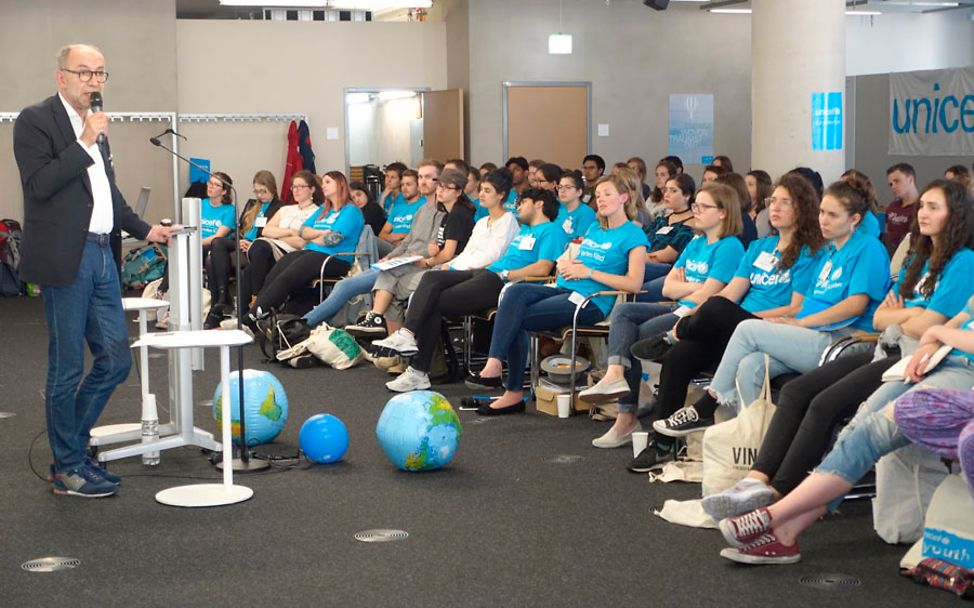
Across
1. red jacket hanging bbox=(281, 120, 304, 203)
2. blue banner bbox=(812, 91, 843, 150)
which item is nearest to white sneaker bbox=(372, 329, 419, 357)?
blue banner bbox=(812, 91, 843, 150)

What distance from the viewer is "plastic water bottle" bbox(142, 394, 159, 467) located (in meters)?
4.82

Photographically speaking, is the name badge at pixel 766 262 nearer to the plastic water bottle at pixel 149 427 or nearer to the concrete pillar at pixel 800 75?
the plastic water bottle at pixel 149 427

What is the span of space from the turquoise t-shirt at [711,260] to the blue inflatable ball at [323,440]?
1.60 meters

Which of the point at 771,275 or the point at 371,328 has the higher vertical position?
the point at 771,275

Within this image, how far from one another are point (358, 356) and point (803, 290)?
3296 mm

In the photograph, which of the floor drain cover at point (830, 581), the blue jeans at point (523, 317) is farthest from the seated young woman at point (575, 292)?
the floor drain cover at point (830, 581)

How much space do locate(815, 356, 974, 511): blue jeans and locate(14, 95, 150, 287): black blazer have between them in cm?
253

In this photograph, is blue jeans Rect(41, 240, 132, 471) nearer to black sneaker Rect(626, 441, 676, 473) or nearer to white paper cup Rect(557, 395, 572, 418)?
black sneaker Rect(626, 441, 676, 473)

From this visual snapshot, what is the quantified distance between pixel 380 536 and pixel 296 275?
14.3 feet

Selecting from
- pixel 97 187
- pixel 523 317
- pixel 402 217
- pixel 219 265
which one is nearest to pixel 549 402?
pixel 523 317

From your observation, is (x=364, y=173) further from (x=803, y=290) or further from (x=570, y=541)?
(x=570, y=541)

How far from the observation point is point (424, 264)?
24.2 feet

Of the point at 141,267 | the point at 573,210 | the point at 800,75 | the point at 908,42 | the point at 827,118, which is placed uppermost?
the point at 908,42

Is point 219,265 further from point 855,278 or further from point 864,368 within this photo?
point 864,368
